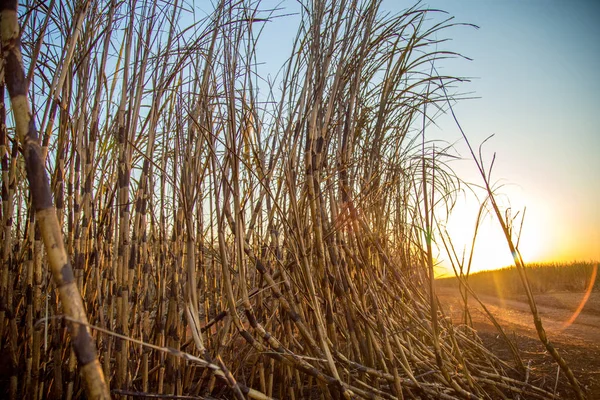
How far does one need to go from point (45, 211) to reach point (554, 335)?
10.7ft

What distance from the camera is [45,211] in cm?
37

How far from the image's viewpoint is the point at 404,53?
124cm

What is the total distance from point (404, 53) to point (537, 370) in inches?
56.8

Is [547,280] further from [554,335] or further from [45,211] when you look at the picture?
[45,211]

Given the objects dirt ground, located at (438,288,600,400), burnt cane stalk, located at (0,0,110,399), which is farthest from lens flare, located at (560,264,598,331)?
burnt cane stalk, located at (0,0,110,399)

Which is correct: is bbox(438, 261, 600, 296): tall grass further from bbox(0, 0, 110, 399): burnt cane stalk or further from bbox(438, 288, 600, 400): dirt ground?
bbox(0, 0, 110, 399): burnt cane stalk

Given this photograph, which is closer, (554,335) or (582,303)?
(554,335)

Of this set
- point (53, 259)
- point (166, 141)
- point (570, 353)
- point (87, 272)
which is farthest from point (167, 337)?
point (570, 353)

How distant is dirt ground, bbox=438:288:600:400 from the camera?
1512mm

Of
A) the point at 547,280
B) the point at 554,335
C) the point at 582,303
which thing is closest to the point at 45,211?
the point at 554,335

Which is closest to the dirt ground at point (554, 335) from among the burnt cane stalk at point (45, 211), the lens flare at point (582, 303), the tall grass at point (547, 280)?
the lens flare at point (582, 303)

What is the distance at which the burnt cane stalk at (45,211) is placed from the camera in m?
0.36

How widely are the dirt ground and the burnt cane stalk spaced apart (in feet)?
4.68

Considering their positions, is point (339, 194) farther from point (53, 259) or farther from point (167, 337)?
point (53, 259)
